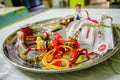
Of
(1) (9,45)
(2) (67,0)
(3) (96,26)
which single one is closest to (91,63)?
(3) (96,26)

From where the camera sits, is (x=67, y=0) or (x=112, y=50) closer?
(x=112, y=50)

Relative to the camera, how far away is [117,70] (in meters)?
0.38

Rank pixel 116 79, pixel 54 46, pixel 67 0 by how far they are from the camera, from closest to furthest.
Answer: pixel 116 79
pixel 54 46
pixel 67 0

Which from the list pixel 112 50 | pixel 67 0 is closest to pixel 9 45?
pixel 112 50

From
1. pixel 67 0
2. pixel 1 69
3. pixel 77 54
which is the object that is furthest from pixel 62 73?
A: pixel 67 0

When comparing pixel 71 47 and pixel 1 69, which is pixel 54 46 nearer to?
pixel 71 47

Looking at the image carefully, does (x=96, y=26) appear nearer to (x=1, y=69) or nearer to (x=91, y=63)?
(x=91, y=63)

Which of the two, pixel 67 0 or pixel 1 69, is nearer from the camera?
pixel 1 69

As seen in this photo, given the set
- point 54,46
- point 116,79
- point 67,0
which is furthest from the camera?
point 67,0

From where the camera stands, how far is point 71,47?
1.47 feet

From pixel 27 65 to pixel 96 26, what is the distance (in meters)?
0.23

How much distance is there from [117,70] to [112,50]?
0.05 meters

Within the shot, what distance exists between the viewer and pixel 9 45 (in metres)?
0.54

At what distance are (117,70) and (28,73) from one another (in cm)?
22
